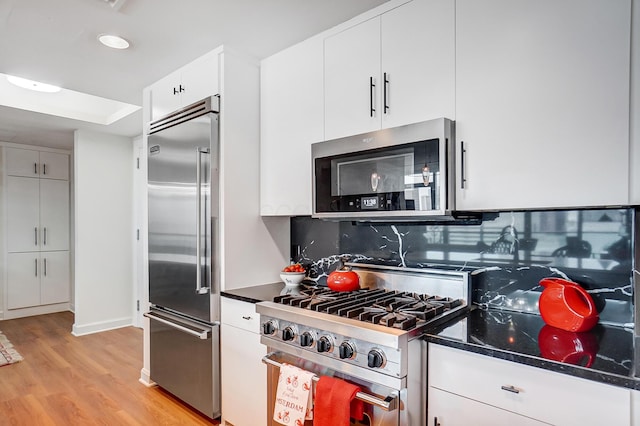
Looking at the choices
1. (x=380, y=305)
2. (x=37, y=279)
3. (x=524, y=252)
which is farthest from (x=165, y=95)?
(x=37, y=279)

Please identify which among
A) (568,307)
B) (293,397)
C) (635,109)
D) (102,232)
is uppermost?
(635,109)

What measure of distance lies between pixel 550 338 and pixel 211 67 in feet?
7.56

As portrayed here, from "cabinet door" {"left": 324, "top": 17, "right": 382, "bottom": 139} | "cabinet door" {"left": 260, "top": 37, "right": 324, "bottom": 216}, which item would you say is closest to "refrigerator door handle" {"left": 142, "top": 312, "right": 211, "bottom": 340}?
"cabinet door" {"left": 260, "top": 37, "right": 324, "bottom": 216}

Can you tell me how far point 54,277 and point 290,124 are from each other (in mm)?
4830

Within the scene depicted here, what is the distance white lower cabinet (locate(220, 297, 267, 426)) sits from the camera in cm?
212

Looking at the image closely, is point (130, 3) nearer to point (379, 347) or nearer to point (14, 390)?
point (379, 347)

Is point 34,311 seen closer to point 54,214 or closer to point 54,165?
point 54,214

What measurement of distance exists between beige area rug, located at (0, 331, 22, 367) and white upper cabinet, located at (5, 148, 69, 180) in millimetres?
2228

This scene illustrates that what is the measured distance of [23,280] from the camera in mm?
5121

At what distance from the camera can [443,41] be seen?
5.64 ft

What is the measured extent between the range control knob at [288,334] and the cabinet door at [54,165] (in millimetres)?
5123

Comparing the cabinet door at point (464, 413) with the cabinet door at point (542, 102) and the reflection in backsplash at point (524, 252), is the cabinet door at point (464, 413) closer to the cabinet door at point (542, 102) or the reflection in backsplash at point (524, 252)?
the reflection in backsplash at point (524, 252)

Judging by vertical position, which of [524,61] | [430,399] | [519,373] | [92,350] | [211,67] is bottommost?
[92,350]

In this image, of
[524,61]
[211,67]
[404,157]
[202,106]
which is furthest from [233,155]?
[524,61]
